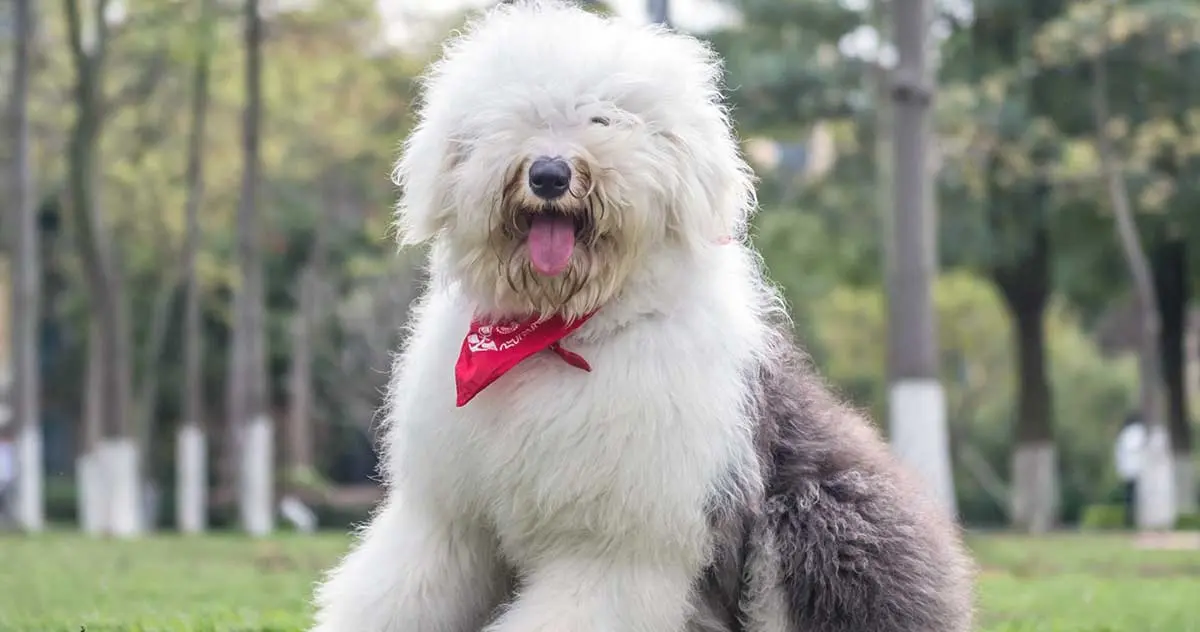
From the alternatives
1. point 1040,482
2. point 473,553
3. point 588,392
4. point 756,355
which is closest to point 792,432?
point 756,355

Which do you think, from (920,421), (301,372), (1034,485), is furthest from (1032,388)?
(301,372)

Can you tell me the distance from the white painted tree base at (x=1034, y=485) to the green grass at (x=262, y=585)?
591 centimetres

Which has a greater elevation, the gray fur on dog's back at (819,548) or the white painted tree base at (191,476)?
the gray fur on dog's back at (819,548)

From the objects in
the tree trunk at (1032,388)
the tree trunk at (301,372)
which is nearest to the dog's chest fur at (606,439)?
the tree trunk at (1032,388)

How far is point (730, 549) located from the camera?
4.01 meters

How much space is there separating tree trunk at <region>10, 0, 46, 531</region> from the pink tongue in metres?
16.1

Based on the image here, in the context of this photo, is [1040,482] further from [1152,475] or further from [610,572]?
[610,572]

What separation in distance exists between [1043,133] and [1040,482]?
509 cm

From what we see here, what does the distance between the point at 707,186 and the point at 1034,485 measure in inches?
741

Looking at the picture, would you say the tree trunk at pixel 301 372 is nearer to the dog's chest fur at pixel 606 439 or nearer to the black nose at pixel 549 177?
the dog's chest fur at pixel 606 439

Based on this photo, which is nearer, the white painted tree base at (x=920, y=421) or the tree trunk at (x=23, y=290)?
the white painted tree base at (x=920, y=421)

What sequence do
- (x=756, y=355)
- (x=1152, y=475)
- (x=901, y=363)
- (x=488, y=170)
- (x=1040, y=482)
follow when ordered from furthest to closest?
(x=1040, y=482) < (x=1152, y=475) < (x=901, y=363) < (x=756, y=355) < (x=488, y=170)

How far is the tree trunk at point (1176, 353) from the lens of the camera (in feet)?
74.5

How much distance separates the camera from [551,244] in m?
3.85
